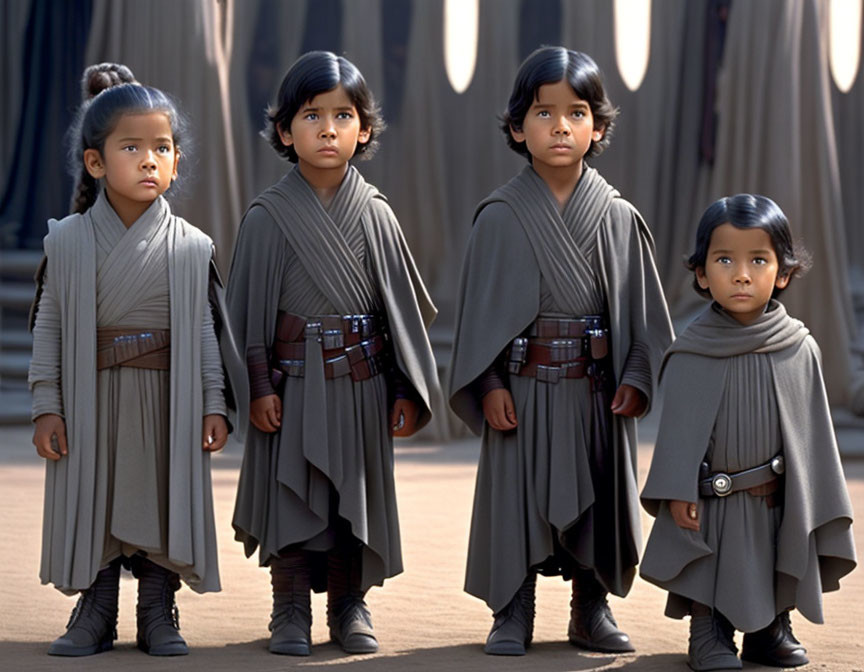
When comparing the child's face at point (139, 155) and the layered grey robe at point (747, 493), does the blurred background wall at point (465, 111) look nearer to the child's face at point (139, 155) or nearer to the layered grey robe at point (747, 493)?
the child's face at point (139, 155)

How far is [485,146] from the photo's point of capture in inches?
549

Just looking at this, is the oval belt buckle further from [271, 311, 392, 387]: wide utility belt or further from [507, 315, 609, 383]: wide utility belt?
[271, 311, 392, 387]: wide utility belt

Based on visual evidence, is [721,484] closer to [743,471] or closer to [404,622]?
[743,471]

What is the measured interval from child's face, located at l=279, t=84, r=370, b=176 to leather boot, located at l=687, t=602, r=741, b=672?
1.74 metres

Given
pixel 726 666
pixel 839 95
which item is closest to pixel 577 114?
pixel 726 666

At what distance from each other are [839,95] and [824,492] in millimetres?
10302

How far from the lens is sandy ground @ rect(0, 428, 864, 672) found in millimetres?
4859

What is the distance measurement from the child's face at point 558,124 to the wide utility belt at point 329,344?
0.75 meters

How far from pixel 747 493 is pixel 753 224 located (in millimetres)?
779

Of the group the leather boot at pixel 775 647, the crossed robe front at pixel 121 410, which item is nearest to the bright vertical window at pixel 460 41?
the crossed robe front at pixel 121 410

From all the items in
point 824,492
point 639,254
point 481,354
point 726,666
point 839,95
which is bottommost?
point 726,666

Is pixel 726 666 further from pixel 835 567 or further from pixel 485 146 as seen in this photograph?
pixel 485 146

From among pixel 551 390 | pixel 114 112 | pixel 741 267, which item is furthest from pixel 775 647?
pixel 114 112

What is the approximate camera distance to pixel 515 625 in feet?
16.5
